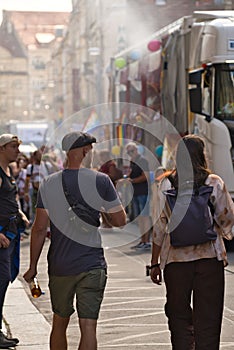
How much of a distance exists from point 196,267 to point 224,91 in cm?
946

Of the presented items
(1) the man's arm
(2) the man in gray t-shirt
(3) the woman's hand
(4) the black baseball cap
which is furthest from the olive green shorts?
(3) the woman's hand

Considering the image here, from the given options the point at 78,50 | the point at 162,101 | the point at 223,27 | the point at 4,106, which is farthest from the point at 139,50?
the point at 4,106

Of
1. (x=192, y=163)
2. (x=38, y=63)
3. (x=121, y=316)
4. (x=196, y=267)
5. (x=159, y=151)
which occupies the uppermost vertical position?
(x=192, y=163)

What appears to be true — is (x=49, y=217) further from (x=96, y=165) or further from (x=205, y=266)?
(x=96, y=165)

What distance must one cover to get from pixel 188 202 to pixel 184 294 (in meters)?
0.61

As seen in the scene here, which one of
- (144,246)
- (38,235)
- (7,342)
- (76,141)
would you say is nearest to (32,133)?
(144,246)

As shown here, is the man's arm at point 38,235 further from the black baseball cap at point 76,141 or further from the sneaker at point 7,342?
the sneaker at point 7,342

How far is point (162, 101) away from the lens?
62.6 ft

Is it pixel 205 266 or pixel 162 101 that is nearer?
pixel 205 266

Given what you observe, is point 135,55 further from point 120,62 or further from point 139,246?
point 139,246

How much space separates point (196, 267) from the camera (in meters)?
6.83

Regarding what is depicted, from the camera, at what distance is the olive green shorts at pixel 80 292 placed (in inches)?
269

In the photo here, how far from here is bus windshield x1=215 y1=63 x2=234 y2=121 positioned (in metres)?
16.0

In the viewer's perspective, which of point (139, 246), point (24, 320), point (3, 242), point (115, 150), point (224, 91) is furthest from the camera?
point (115, 150)
